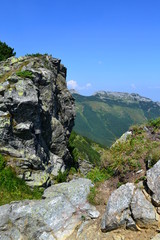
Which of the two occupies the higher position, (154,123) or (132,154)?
(154,123)

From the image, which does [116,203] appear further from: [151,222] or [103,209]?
[151,222]

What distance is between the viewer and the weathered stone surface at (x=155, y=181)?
10224mm

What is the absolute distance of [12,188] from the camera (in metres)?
19.4

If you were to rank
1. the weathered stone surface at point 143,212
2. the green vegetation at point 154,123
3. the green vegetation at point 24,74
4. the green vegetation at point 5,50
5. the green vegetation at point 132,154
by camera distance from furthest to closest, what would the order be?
1. the green vegetation at point 5,50
2. the green vegetation at point 24,74
3. the green vegetation at point 154,123
4. the green vegetation at point 132,154
5. the weathered stone surface at point 143,212

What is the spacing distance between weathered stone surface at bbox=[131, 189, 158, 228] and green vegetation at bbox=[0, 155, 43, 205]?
1122 centimetres

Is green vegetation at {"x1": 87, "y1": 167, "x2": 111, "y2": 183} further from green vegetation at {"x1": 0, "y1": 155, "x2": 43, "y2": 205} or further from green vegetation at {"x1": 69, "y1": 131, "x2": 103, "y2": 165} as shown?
green vegetation at {"x1": 69, "y1": 131, "x2": 103, "y2": 165}

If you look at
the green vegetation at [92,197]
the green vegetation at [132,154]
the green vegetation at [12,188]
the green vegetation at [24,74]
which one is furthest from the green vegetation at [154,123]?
the green vegetation at [24,74]

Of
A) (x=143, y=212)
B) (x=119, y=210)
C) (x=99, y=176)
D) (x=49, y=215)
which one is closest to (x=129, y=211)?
(x=119, y=210)

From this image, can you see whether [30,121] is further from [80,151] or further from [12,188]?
[80,151]

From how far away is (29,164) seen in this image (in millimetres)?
23453

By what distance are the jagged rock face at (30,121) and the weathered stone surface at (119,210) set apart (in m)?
12.5

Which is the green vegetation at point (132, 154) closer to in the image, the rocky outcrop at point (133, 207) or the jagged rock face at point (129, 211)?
the rocky outcrop at point (133, 207)

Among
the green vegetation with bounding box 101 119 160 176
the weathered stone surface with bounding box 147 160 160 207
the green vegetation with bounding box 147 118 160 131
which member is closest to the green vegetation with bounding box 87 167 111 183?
the green vegetation with bounding box 101 119 160 176

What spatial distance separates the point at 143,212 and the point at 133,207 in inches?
22.2
